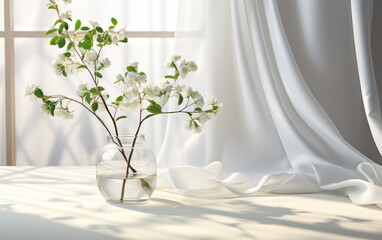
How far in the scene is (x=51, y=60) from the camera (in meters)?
2.60

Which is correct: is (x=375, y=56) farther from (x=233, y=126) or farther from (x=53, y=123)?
(x=53, y=123)

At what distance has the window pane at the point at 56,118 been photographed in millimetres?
2580

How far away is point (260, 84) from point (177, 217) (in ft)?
3.36

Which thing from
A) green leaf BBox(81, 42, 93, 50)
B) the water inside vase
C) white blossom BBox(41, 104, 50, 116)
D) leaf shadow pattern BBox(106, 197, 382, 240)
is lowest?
leaf shadow pattern BBox(106, 197, 382, 240)

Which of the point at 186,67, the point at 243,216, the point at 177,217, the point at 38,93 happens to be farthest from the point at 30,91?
the point at 243,216

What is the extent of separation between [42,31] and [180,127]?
3.25ft

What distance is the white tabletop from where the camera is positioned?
121 cm

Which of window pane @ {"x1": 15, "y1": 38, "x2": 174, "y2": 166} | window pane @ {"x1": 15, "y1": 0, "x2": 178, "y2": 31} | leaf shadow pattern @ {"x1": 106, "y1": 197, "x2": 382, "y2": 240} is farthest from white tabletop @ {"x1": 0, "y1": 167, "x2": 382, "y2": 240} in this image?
window pane @ {"x1": 15, "y1": 0, "x2": 178, "y2": 31}

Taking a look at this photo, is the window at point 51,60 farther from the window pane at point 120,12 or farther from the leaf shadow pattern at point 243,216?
the leaf shadow pattern at point 243,216

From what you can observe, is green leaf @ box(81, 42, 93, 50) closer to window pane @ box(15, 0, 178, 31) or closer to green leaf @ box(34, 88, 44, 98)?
green leaf @ box(34, 88, 44, 98)

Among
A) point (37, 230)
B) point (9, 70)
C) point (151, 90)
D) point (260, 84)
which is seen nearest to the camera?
point (37, 230)

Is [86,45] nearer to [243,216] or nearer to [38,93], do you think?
[38,93]

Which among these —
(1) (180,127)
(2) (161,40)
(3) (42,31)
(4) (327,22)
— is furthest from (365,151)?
(3) (42,31)

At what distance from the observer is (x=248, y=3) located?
2188mm
